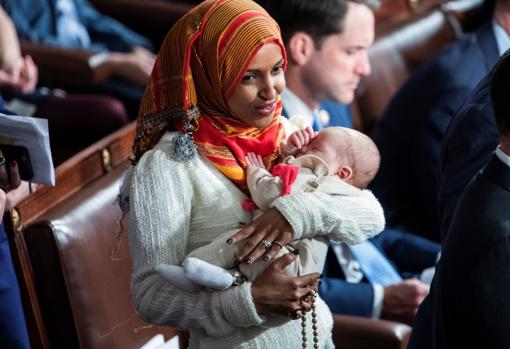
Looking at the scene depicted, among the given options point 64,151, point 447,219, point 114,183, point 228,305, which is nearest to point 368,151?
point 228,305

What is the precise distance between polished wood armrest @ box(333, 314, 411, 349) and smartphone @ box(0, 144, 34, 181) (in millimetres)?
810

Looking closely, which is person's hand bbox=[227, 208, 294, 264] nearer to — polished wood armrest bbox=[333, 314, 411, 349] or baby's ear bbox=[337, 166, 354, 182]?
baby's ear bbox=[337, 166, 354, 182]

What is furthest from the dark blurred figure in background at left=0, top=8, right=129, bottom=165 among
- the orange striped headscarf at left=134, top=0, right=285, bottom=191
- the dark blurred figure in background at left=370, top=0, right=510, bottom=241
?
the orange striped headscarf at left=134, top=0, right=285, bottom=191

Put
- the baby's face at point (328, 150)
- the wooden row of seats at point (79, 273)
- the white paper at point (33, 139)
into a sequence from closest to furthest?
the baby's face at point (328, 150), the white paper at point (33, 139), the wooden row of seats at point (79, 273)

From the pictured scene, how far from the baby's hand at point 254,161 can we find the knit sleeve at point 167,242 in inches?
4.1

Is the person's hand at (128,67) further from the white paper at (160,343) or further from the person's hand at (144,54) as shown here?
the white paper at (160,343)

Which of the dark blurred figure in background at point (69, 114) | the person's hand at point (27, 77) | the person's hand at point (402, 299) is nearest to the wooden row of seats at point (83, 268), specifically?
the person's hand at point (402, 299)

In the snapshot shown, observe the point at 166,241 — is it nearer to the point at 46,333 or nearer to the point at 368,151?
the point at 368,151

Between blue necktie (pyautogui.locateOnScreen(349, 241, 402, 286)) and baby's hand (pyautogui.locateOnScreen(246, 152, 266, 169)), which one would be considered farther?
blue necktie (pyautogui.locateOnScreen(349, 241, 402, 286))

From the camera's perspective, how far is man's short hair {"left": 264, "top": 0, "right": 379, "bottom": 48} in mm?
2814

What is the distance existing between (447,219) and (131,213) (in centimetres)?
80

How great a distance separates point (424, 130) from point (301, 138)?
4.73 feet

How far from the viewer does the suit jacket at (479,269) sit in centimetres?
164

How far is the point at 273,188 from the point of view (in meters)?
1.72
